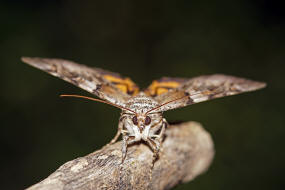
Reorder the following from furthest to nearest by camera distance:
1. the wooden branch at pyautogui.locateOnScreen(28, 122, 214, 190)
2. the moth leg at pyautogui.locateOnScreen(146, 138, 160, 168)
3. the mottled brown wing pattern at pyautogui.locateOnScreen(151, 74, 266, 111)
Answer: the mottled brown wing pattern at pyautogui.locateOnScreen(151, 74, 266, 111)
the moth leg at pyautogui.locateOnScreen(146, 138, 160, 168)
the wooden branch at pyautogui.locateOnScreen(28, 122, 214, 190)

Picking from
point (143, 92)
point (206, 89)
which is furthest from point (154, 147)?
point (206, 89)

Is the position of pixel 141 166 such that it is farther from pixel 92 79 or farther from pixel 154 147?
pixel 92 79

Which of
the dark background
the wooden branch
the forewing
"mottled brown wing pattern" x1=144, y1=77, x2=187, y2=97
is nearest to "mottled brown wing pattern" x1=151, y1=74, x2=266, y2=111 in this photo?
"mottled brown wing pattern" x1=144, y1=77, x2=187, y2=97

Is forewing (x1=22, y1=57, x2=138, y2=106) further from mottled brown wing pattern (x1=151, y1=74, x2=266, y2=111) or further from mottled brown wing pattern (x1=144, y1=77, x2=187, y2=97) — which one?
mottled brown wing pattern (x1=151, y1=74, x2=266, y2=111)

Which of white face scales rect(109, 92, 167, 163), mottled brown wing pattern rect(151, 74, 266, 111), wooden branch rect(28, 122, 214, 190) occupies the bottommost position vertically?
wooden branch rect(28, 122, 214, 190)

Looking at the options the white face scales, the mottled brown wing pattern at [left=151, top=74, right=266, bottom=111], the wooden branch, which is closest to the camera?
the wooden branch

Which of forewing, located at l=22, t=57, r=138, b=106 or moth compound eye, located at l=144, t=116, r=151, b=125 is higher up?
forewing, located at l=22, t=57, r=138, b=106

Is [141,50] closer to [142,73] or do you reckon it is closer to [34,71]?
[142,73]
